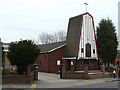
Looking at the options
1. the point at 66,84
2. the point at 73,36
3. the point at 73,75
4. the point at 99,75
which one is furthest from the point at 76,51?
the point at 66,84

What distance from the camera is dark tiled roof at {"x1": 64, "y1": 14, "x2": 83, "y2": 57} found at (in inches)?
1292

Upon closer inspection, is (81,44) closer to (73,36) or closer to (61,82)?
(73,36)

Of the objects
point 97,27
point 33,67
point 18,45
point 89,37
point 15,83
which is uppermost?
point 97,27

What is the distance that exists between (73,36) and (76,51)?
148 inches

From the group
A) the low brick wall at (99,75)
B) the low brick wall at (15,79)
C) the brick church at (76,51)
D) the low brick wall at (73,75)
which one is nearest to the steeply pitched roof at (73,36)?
the brick church at (76,51)

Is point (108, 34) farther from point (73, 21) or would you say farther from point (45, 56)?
point (45, 56)

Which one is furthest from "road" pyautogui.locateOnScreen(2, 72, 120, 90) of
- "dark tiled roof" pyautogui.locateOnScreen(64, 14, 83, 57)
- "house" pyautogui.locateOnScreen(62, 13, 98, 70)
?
"dark tiled roof" pyautogui.locateOnScreen(64, 14, 83, 57)

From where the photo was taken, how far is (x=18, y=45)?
19016 millimetres

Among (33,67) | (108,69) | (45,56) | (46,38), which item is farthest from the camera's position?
(46,38)

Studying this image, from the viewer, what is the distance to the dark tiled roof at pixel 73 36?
32812mm

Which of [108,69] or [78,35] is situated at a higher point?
[78,35]

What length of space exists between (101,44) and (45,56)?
1419 cm

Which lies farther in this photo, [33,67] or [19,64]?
A: [33,67]

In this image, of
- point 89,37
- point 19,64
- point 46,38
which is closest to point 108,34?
point 89,37
